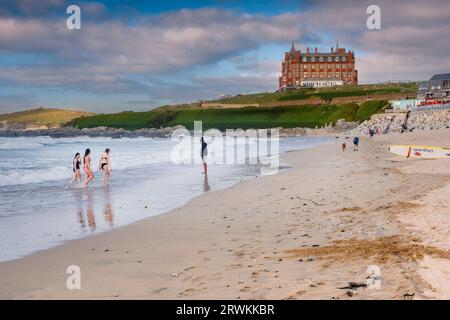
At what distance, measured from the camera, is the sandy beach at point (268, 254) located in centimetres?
584

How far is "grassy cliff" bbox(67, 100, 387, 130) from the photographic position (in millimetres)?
98919

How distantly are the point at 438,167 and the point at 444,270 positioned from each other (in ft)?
45.5

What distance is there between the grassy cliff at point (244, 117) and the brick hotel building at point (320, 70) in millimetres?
34587

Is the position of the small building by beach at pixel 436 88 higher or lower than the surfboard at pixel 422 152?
higher

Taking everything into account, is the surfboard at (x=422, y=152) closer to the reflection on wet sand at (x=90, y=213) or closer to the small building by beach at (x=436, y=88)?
the reflection on wet sand at (x=90, y=213)

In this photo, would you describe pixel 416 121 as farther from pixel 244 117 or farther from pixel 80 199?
pixel 244 117

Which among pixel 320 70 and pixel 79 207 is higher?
pixel 320 70

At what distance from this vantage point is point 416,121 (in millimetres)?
62000

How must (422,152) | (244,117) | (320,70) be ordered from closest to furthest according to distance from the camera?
(422,152), (244,117), (320,70)

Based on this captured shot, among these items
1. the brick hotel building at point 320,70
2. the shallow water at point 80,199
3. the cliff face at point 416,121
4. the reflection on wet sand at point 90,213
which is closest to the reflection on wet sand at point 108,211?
the shallow water at point 80,199

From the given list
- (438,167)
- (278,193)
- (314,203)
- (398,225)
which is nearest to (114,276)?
(398,225)

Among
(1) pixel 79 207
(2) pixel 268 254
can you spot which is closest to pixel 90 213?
(1) pixel 79 207

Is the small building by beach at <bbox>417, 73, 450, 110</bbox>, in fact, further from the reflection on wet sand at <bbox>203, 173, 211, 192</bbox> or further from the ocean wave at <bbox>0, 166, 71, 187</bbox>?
the ocean wave at <bbox>0, 166, 71, 187</bbox>

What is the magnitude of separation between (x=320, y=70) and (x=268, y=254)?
158m
